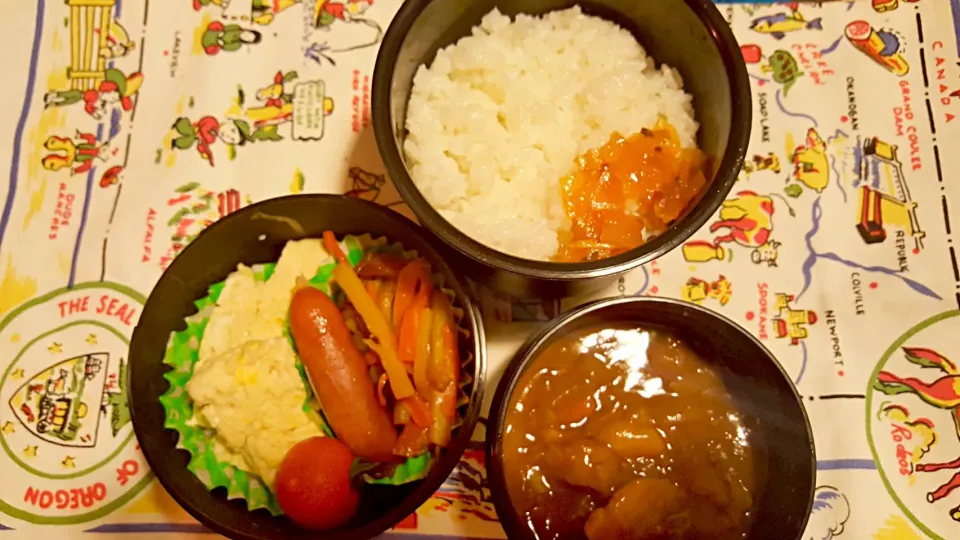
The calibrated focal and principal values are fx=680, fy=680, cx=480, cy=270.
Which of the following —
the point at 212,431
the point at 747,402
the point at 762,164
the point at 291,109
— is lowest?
the point at 212,431

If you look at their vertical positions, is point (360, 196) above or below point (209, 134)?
below

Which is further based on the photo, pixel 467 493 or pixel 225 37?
pixel 225 37

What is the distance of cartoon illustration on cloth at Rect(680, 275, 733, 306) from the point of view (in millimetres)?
1645

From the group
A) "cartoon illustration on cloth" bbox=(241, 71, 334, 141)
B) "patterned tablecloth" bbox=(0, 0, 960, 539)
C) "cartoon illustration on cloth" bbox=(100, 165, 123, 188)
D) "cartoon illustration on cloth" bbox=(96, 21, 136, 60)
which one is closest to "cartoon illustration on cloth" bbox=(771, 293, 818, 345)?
"patterned tablecloth" bbox=(0, 0, 960, 539)

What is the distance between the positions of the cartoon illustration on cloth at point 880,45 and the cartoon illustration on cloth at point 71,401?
2.07 metres

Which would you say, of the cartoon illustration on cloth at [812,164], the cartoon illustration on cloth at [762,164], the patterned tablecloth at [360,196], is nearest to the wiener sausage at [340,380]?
the patterned tablecloth at [360,196]

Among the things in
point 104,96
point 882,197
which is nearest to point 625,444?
point 882,197

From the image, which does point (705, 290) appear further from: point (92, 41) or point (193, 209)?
point (92, 41)

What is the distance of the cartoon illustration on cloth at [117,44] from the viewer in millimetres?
1831

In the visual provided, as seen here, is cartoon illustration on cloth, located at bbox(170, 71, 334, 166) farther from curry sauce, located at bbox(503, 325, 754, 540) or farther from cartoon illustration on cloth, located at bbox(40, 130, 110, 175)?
curry sauce, located at bbox(503, 325, 754, 540)

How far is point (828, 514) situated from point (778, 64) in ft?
3.72

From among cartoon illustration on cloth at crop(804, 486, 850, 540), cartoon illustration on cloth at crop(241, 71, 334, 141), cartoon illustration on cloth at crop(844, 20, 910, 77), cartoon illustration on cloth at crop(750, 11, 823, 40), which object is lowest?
cartoon illustration on cloth at crop(804, 486, 850, 540)

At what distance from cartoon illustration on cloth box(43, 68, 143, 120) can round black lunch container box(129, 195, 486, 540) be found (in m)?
0.54

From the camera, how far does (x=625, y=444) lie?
1338 millimetres
